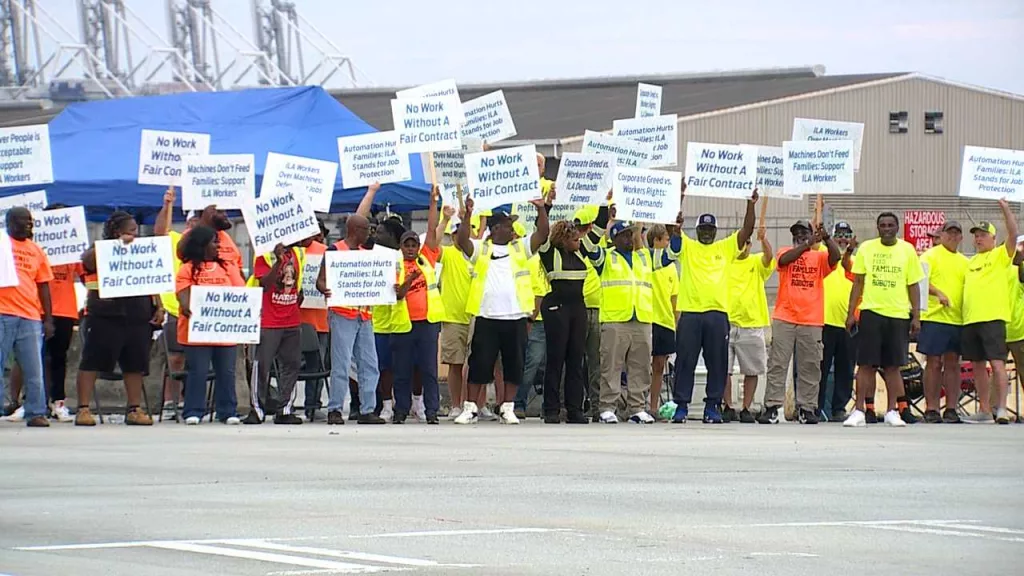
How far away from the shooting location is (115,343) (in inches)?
674

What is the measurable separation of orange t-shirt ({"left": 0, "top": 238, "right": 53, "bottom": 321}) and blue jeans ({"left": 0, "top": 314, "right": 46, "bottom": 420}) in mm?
81

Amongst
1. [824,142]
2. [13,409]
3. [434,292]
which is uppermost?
[824,142]

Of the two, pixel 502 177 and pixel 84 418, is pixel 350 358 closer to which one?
pixel 502 177

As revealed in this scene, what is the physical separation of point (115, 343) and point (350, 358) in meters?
2.14

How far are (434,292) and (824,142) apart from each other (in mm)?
4152

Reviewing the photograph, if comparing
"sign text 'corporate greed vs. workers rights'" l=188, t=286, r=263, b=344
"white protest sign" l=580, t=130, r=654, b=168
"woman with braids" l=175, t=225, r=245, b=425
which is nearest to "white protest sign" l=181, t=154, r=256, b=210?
"woman with braids" l=175, t=225, r=245, b=425

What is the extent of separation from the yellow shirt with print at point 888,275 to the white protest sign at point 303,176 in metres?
5.18

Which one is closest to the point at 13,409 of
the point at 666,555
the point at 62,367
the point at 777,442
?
the point at 62,367

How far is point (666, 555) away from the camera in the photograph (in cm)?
808

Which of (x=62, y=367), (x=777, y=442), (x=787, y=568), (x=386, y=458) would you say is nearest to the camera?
(x=787, y=568)

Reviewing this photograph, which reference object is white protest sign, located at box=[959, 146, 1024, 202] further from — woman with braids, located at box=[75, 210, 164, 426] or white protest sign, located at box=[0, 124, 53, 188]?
white protest sign, located at box=[0, 124, 53, 188]

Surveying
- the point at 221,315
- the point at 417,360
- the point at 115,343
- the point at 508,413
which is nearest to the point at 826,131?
the point at 508,413

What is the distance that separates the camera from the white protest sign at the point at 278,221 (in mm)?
17500

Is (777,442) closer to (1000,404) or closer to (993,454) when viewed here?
(993,454)
